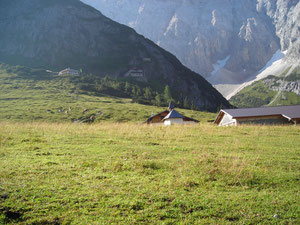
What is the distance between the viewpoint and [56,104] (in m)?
97.5

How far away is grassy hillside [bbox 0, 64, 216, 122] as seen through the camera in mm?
80812

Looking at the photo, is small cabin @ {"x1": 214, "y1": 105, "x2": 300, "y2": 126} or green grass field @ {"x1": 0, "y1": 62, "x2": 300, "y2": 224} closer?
green grass field @ {"x1": 0, "y1": 62, "x2": 300, "y2": 224}

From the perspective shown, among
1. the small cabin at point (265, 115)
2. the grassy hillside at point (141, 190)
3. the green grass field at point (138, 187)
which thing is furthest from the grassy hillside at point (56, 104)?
the grassy hillside at point (141, 190)

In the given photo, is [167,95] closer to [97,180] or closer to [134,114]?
[134,114]

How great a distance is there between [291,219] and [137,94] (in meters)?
139

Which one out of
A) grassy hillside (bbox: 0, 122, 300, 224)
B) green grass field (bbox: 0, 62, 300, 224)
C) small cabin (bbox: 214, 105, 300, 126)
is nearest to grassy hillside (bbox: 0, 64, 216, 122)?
small cabin (bbox: 214, 105, 300, 126)

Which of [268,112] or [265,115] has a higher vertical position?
[268,112]

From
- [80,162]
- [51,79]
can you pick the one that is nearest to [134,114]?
[80,162]

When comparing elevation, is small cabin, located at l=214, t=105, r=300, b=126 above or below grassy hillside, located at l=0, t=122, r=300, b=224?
above

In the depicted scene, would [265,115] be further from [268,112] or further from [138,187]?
[138,187]

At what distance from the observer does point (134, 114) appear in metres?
88.6

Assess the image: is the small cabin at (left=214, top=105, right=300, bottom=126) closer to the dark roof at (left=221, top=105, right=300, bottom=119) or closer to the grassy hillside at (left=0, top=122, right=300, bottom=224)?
the dark roof at (left=221, top=105, right=300, bottom=119)

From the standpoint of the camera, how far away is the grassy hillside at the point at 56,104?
80.8m

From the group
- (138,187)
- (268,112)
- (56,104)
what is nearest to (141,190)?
(138,187)
